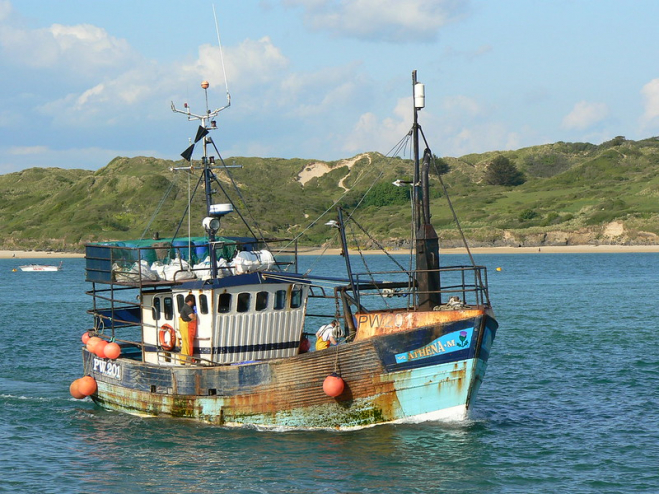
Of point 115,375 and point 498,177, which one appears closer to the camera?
point 115,375

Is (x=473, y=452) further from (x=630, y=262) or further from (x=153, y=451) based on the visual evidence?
(x=630, y=262)

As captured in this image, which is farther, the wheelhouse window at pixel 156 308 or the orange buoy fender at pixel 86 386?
the orange buoy fender at pixel 86 386

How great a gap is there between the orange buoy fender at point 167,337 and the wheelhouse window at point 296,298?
3.31 metres

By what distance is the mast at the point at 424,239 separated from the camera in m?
21.6

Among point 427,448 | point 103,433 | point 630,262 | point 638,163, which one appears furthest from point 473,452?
point 638,163

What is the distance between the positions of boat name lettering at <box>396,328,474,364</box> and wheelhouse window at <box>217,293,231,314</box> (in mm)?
4985

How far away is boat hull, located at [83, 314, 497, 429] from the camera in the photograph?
20.5 metres

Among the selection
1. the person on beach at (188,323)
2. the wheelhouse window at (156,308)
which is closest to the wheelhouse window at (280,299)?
the person on beach at (188,323)

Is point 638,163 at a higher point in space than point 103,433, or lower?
higher

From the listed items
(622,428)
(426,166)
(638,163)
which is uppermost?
(638,163)

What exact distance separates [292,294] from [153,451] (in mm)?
5568

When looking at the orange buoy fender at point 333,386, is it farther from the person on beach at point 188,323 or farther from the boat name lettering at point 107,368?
the boat name lettering at point 107,368

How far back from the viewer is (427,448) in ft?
66.9

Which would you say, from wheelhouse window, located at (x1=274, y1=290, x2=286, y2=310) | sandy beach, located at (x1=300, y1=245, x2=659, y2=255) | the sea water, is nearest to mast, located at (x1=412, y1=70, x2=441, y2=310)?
the sea water
